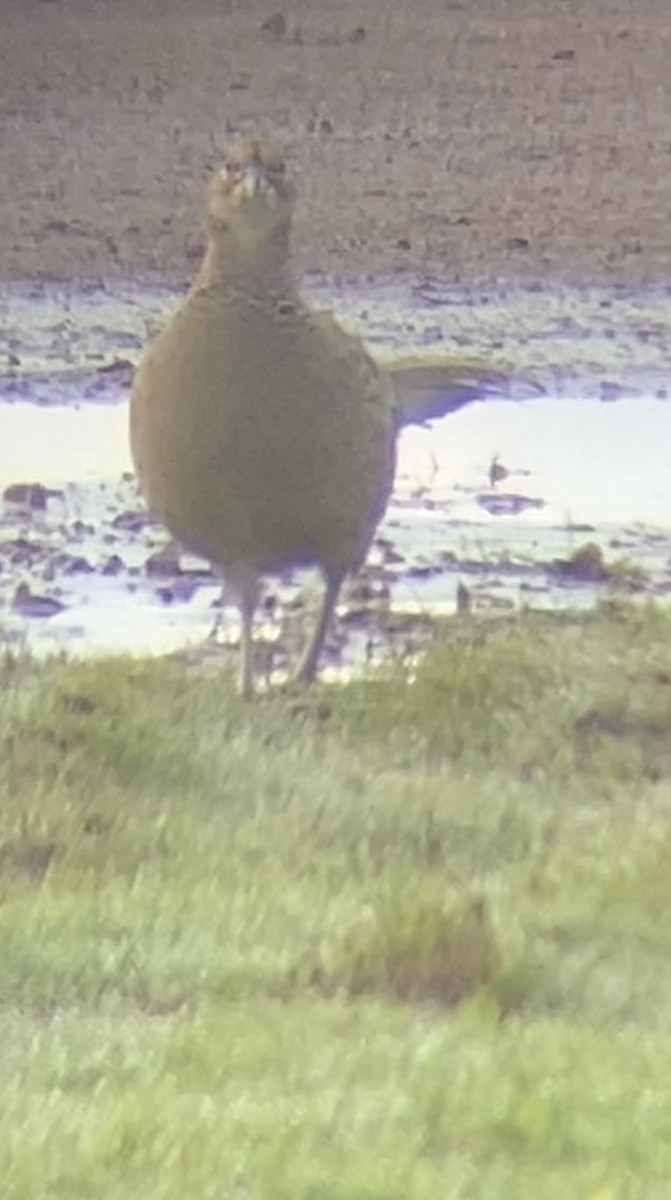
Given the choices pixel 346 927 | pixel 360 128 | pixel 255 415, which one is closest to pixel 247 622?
pixel 255 415

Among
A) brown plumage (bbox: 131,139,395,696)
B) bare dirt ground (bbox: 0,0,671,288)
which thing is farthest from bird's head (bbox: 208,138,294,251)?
bare dirt ground (bbox: 0,0,671,288)

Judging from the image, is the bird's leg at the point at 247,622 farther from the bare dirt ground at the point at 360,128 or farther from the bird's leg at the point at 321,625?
the bare dirt ground at the point at 360,128

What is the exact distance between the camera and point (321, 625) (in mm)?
2789

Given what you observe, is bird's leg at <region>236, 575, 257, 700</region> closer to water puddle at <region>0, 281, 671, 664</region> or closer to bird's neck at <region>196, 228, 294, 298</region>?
water puddle at <region>0, 281, 671, 664</region>

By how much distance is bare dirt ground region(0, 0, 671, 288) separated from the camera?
4160 mm

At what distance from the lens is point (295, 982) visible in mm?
1900

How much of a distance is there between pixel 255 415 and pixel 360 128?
1.72 m

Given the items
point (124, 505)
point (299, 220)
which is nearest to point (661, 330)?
point (299, 220)

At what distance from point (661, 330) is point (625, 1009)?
8.00ft

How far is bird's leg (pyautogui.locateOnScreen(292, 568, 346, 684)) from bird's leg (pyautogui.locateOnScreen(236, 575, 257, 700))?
0.05m

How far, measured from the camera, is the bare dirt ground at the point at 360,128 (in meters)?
4.16

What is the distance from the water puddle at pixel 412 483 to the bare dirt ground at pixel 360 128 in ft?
0.33

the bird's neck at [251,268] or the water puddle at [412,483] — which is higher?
the bird's neck at [251,268]

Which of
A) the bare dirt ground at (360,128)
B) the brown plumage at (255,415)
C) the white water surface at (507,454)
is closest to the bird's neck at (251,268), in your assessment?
the brown plumage at (255,415)
